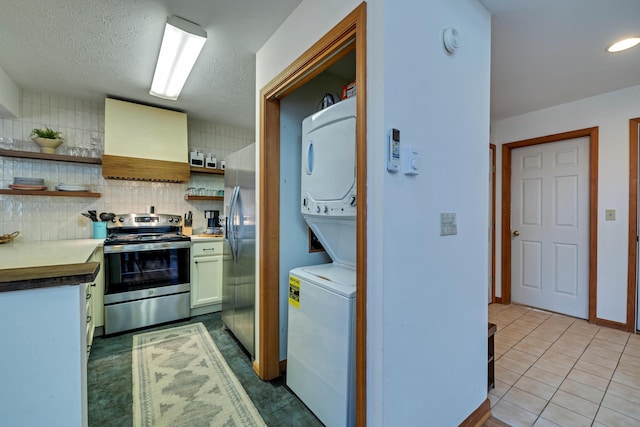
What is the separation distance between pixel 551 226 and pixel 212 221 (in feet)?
13.9

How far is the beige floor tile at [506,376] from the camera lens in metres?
2.01

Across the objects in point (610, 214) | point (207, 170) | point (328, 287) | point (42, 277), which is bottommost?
point (328, 287)

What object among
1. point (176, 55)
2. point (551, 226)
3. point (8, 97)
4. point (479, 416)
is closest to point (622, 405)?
point (479, 416)

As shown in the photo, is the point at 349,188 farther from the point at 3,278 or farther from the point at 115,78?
the point at 115,78

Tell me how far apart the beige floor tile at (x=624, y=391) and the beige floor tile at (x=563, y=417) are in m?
0.46

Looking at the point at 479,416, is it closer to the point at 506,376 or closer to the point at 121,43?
the point at 506,376

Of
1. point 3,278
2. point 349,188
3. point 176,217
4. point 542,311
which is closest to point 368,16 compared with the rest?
point 349,188

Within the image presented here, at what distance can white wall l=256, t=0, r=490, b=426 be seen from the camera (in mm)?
1120

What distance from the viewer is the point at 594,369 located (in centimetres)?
214

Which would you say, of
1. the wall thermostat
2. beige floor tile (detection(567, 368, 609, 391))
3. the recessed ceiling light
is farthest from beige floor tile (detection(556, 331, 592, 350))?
the wall thermostat

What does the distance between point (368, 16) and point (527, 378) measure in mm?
2570

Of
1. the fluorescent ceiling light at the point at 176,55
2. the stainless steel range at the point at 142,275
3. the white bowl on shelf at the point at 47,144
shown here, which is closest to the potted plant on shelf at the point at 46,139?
the white bowl on shelf at the point at 47,144

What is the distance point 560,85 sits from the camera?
269 cm

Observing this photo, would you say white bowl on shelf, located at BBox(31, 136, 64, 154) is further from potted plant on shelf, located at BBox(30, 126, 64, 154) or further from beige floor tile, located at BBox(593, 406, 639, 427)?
beige floor tile, located at BBox(593, 406, 639, 427)
